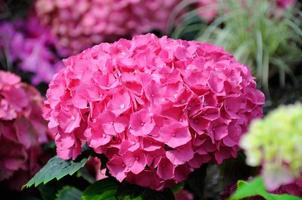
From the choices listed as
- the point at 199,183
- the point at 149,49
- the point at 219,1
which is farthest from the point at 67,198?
the point at 219,1

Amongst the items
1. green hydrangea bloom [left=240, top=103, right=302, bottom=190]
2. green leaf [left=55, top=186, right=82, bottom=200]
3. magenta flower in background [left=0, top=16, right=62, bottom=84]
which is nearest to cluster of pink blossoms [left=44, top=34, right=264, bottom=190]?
green leaf [left=55, top=186, right=82, bottom=200]

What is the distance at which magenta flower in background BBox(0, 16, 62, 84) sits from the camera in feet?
10.0

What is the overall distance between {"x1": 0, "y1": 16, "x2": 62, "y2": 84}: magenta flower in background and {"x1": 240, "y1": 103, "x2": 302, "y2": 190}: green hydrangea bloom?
7.23 feet

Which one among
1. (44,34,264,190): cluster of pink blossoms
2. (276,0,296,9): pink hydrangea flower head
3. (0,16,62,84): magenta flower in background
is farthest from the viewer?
(276,0,296,9): pink hydrangea flower head

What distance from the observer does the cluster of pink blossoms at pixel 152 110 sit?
156 centimetres

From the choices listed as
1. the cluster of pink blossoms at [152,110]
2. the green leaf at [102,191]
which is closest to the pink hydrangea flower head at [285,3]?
the cluster of pink blossoms at [152,110]

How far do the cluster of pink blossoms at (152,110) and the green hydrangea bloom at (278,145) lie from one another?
63 cm

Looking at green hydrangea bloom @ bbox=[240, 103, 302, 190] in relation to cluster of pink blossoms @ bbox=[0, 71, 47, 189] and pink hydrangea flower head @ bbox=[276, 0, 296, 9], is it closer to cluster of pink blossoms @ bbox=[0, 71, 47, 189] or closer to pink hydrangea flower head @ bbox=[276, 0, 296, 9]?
cluster of pink blossoms @ bbox=[0, 71, 47, 189]

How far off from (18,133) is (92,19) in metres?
1.16

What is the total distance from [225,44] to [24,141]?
1.41m

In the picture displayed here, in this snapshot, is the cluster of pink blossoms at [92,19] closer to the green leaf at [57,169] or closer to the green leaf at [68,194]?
the green leaf at [68,194]

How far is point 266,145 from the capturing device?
896mm

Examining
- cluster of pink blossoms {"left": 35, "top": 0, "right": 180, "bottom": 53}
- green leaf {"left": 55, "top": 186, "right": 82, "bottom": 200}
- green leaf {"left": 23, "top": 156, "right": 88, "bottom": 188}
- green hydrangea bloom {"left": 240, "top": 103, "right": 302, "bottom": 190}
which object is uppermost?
green hydrangea bloom {"left": 240, "top": 103, "right": 302, "bottom": 190}

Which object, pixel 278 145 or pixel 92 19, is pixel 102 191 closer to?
pixel 278 145
